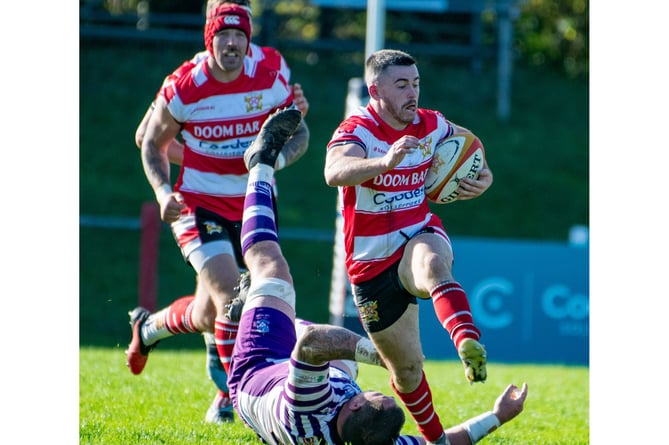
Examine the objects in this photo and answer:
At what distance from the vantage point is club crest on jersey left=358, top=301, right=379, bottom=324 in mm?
5270

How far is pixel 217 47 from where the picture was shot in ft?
20.8

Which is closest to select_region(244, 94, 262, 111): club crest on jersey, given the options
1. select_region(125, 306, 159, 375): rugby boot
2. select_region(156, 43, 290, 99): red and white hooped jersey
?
select_region(156, 43, 290, 99): red and white hooped jersey

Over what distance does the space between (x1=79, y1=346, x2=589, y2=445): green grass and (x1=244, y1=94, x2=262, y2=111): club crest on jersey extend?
194cm

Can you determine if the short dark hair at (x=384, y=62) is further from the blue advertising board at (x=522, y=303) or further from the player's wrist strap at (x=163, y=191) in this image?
the blue advertising board at (x=522, y=303)

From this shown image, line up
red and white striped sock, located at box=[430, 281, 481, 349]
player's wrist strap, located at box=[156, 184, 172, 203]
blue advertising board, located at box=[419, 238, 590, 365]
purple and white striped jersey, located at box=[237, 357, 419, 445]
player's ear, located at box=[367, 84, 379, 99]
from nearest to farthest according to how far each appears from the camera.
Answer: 1. purple and white striped jersey, located at box=[237, 357, 419, 445]
2. red and white striped sock, located at box=[430, 281, 481, 349]
3. player's ear, located at box=[367, 84, 379, 99]
4. player's wrist strap, located at box=[156, 184, 172, 203]
5. blue advertising board, located at box=[419, 238, 590, 365]

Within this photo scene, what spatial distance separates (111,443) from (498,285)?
8.72 metres

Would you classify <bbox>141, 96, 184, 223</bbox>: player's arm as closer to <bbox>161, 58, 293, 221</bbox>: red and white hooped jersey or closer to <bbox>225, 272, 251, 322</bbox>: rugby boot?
<bbox>161, 58, 293, 221</bbox>: red and white hooped jersey

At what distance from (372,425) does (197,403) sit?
2.73 meters

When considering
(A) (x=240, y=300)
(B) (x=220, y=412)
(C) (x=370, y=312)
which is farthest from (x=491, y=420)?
(B) (x=220, y=412)

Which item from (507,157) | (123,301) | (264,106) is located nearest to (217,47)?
(264,106)

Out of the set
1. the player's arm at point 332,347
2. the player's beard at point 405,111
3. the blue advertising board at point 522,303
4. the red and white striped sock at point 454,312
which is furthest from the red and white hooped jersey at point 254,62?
the blue advertising board at point 522,303

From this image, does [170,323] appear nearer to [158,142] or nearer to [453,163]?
[158,142]
